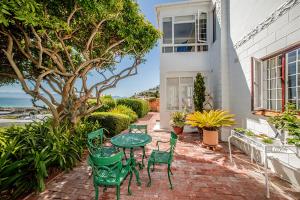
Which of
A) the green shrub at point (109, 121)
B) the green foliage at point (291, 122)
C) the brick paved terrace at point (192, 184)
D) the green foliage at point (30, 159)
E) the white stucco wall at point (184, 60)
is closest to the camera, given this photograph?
the green foliage at point (291, 122)

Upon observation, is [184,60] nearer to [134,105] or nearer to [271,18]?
[271,18]

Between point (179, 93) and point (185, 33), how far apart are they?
11.3 feet

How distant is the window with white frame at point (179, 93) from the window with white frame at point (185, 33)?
1692 mm

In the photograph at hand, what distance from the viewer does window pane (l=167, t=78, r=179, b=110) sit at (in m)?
9.59

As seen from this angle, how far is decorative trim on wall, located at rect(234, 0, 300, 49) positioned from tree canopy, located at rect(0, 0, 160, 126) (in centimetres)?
316

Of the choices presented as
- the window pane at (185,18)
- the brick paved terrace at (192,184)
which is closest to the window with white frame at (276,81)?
the brick paved terrace at (192,184)

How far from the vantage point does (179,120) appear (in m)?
8.06

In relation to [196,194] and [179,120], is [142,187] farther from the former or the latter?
[179,120]

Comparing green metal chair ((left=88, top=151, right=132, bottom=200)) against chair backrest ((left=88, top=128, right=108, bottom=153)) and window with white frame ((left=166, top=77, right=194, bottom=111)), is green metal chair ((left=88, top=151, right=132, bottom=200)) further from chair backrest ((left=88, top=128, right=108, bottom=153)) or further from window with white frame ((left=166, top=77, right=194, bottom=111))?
window with white frame ((left=166, top=77, right=194, bottom=111))

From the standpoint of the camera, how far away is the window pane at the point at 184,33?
953cm

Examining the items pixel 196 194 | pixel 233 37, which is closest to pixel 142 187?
pixel 196 194

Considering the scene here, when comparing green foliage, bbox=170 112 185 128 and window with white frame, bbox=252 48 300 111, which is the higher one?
window with white frame, bbox=252 48 300 111

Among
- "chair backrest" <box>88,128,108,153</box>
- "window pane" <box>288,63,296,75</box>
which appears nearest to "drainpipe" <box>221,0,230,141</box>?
"window pane" <box>288,63,296,75</box>

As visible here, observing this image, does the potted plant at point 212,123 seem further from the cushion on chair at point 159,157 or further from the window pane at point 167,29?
the window pane at point 167,29
